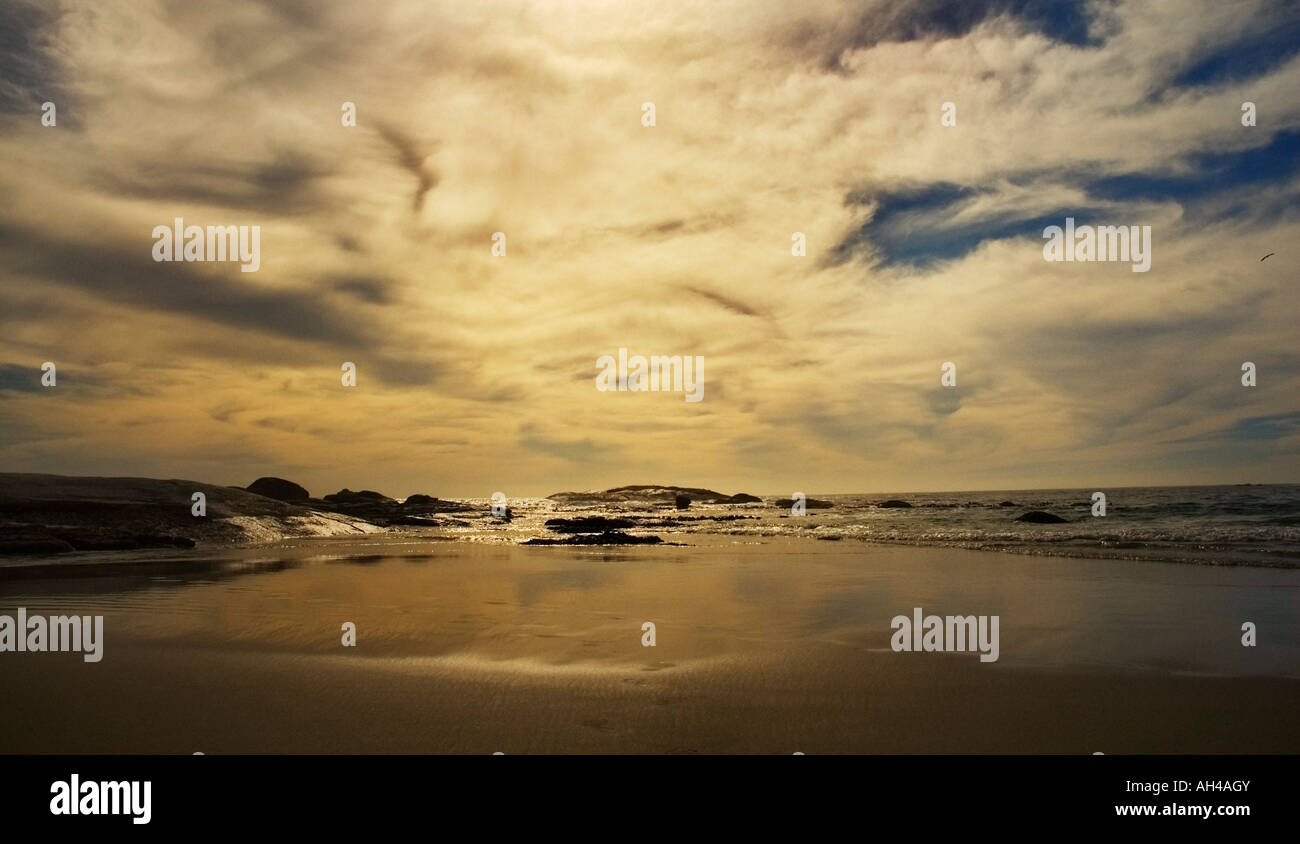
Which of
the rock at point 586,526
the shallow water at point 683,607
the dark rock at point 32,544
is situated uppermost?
the dark rock at point 32,544

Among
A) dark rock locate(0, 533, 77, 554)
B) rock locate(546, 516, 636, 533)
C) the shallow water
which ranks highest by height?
dark rock locate(0, 533, 77, 554)

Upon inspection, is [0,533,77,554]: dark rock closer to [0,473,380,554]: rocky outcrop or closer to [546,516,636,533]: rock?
[0,473,380,554]: rocky outcrop

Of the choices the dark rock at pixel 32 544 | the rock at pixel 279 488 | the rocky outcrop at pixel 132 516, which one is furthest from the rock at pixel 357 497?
the dark rock at pixel 32 544

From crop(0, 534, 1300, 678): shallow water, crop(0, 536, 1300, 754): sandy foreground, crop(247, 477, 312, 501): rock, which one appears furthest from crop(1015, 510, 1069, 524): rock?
crop(247, 477, 312, 501): rock

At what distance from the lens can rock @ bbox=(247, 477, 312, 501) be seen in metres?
66.9

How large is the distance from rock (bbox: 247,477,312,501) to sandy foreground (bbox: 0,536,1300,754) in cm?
5480

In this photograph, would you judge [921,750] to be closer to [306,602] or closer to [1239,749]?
[1239,749]

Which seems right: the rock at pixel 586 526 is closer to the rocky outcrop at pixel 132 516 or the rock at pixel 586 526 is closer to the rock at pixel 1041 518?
the rocky outcrop at pixel 132 516

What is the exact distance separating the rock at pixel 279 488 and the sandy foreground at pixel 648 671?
54801mm

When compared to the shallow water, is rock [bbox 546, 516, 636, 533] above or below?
below

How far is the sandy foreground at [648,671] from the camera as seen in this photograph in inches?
253

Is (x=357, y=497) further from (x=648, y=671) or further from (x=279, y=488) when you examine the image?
(x=648, y=671)
